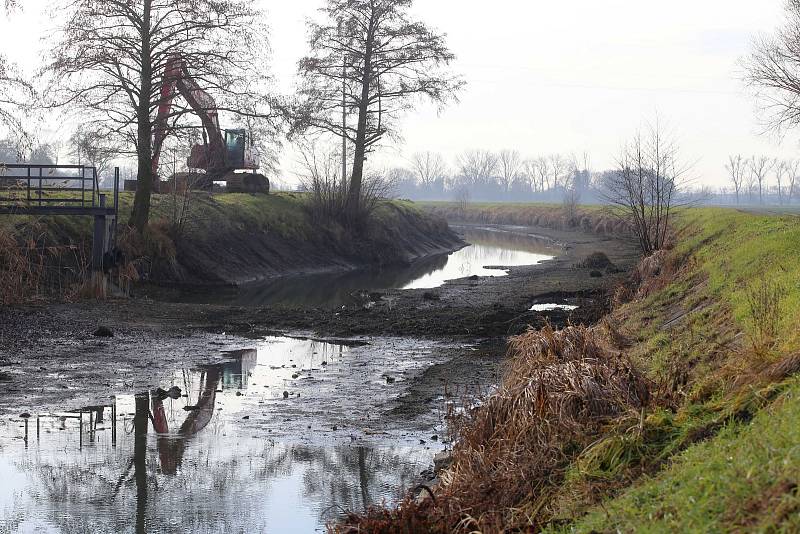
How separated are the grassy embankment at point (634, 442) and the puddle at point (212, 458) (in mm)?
1339

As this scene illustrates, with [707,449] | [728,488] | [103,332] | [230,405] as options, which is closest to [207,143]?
[103,332]

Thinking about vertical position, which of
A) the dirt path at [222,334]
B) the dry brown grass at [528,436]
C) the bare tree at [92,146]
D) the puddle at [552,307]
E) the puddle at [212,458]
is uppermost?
the bare tree at [92,146]

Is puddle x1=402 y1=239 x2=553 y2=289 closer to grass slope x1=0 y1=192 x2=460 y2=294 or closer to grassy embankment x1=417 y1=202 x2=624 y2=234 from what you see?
grass slope x1=0 y1=192 x2=460 y2=294

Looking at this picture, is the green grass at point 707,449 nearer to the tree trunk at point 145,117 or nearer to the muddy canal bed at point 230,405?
the muddy canal bed at point 230,405

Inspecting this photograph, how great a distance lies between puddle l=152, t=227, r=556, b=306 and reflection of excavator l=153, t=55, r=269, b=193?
15.7ft

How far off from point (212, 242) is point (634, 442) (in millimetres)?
28360

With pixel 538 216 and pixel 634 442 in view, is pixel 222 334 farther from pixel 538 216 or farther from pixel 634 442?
pixel 538 216

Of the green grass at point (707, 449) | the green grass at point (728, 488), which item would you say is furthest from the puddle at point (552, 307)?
the green grass at point (728, 488)

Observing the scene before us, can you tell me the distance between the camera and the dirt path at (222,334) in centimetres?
1339

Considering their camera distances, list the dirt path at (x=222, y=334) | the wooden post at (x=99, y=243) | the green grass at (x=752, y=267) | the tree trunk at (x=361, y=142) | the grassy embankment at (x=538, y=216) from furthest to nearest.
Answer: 1. the grassy embankment at (x=538, y=216)
2. the tree trunk at (x=361, y=142)
3. the wooden post at (x=99, y=243)
4. the dirt path at (x=222, y=334)
5. the green grass at (x=752, y=267)

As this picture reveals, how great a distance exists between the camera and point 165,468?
32.2ft

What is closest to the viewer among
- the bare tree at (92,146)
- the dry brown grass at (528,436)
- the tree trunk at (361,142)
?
the dry brown grass at (528,436)

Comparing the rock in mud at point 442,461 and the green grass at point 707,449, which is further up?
the green grass at point 707,449

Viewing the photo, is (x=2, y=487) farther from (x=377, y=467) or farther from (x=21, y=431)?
(x=377, y=467)
